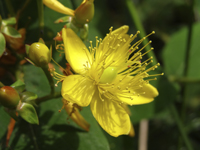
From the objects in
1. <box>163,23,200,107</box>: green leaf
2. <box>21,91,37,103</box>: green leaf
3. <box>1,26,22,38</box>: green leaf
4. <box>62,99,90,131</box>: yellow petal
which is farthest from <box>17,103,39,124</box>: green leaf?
<box>163,23,200,107</box>: green leaf

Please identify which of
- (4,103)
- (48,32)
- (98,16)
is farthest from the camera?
(98,16)

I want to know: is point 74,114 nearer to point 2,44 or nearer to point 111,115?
point 111,115

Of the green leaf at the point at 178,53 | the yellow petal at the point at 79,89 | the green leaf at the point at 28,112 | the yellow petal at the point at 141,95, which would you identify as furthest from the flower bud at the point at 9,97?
the green leaf at the point at 178,53

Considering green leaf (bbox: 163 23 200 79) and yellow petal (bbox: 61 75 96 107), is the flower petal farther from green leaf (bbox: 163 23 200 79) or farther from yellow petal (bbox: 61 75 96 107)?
green leaf (bbox: 163 23 200 79)

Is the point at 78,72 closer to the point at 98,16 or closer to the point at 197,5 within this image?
the point at 98,16

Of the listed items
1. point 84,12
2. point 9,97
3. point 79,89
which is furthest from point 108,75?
point 9,97

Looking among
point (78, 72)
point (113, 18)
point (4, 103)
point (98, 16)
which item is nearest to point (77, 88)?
point (78, 72)
